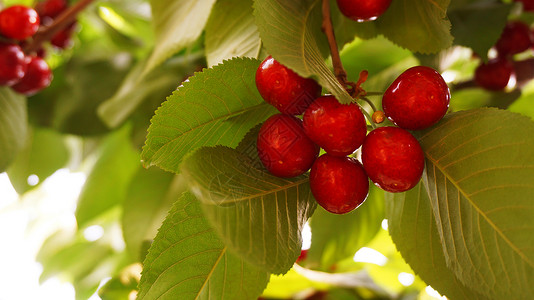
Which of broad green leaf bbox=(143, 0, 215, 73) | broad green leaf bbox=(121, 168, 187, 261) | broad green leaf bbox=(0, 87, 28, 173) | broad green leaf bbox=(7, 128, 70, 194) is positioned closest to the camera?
broad green leaf bbox=(143, 0, 215, 73)

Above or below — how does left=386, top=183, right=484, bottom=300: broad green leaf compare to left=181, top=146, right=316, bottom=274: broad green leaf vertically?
below

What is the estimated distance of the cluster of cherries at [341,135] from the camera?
12.9 inches

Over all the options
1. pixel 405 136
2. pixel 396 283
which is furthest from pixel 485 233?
pixel 396 283

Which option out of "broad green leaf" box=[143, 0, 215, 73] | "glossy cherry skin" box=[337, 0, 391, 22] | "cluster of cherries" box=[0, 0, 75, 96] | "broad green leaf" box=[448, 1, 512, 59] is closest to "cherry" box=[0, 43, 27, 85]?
"cluster of cherries" box=[0, 0, 75, 96]

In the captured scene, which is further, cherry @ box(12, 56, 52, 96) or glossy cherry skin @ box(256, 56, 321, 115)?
cherry @ box(12, 56, 52, 96)

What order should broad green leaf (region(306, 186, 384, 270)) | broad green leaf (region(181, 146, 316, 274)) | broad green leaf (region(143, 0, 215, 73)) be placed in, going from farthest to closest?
broad green leaf (region(306, 186, 384, 270)) → broad green leaf (region(143, 0, 215, 73)) → broad green leaf (region(181, 146, 316, 274))

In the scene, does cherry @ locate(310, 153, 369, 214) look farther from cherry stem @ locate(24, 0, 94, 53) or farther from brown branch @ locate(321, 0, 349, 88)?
cherry stem @ locate(24, 0, 94, 53)

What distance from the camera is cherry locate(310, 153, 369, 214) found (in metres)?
0.34

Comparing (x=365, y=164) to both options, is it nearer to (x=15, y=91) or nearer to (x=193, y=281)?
(x=193, y=281)

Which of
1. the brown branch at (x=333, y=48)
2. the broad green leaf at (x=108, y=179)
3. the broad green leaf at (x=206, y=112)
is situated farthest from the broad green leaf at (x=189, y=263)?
the broad green leaf at (x=108, y=179)

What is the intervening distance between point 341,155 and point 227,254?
116 millimetres

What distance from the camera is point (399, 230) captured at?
1.38ft

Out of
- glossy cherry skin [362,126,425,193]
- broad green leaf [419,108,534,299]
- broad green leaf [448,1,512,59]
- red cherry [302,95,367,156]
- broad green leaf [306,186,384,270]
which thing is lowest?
broad green leaf [306,186,384,270]

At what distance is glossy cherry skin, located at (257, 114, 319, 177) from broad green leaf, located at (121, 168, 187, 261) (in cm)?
51
